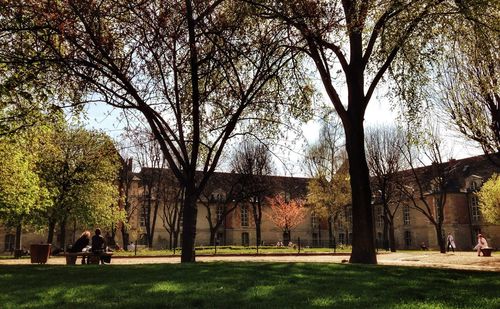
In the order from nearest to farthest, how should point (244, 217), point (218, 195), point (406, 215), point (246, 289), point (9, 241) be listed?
A: point (246, 289) < point (9, 241) < point (406, 215) < point (218, 195) < point (244, 217)

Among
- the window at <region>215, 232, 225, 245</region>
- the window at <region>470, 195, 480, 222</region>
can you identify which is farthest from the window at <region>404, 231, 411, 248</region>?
the window at <region>215, 232, 225, 245</region>

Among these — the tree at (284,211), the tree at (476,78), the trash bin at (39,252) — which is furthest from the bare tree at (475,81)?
the tree at (284,211)

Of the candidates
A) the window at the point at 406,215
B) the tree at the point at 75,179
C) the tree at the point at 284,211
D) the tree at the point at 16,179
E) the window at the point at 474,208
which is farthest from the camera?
the window at the point at 406,215

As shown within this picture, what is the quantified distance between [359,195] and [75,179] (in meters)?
26.6

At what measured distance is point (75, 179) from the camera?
35500 millimetres

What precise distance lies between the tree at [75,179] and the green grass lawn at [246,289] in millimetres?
26181

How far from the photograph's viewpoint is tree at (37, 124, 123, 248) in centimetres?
3450

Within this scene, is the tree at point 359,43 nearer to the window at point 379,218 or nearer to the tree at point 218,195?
the tree at point 218,195

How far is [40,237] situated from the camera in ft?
176

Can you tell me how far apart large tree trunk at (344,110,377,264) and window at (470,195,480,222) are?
50998 millimetres

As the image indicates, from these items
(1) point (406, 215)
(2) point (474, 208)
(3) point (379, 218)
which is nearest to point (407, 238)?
(1) point (406, 215)

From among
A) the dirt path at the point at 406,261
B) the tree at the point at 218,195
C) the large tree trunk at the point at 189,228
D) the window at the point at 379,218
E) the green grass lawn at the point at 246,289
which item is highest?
the tree at the point at 218,195

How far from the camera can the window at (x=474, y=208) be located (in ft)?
194

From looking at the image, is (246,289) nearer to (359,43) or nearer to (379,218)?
(359,43)
